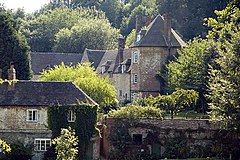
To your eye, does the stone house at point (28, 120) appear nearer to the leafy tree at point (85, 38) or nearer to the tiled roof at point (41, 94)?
the tiled roof at point (41, 94)

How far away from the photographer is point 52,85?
42.5 m

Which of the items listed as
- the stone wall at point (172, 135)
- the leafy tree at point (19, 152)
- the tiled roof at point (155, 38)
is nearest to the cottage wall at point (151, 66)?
the tiled roof at point (155, 38)

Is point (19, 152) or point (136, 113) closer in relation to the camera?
point (19, 152)

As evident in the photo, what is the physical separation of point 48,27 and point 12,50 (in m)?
47.9

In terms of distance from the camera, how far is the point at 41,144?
40.2 m

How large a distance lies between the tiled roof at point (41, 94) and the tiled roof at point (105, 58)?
84.2 ft

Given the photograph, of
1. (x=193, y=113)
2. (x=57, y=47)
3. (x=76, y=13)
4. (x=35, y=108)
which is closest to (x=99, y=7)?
(x=76, y=13)

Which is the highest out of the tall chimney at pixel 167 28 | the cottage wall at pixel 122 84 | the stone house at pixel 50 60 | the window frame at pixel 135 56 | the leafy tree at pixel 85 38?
the leafy tree at pixel 85 38

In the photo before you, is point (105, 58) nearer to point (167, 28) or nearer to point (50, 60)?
point (50, 60)

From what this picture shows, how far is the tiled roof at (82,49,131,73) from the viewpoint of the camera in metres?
69.4

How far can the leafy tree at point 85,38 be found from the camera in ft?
296

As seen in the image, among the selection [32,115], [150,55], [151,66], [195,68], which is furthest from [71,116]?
[150,55]

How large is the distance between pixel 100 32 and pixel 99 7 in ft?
150

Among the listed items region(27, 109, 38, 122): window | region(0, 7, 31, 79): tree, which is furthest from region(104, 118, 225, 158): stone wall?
region(0, 7, 31, 79): tree
